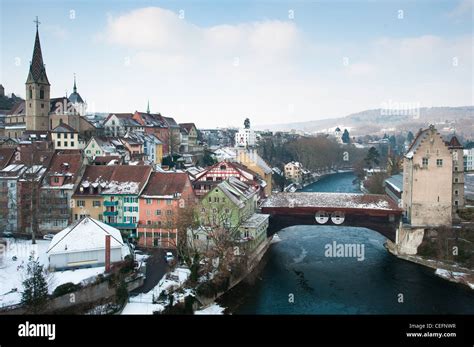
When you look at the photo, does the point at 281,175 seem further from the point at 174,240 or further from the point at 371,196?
the point at 174,240

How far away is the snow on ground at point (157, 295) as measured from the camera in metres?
10.5

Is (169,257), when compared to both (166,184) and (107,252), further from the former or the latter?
(166,184)

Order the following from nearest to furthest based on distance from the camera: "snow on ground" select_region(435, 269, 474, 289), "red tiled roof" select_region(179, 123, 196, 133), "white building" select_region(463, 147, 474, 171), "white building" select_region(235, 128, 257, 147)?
"snow on ground" select_region(435, 269, 474, 289)
"red tiled roof" select_region(179, 123, 196, 133)
"white building" select_region(463, 147, 474, 171)
"white building" select_region(235, 128, 257, 147)

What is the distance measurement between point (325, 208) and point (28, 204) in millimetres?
10552

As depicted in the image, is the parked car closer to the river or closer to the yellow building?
the river

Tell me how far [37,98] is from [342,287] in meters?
23.2

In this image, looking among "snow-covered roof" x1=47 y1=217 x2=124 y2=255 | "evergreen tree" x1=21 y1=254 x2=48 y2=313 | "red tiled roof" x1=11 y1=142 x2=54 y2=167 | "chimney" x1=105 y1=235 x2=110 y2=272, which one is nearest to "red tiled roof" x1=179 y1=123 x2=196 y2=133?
"red tiled roof" x1=11 y1=142 x2=54 y2=167

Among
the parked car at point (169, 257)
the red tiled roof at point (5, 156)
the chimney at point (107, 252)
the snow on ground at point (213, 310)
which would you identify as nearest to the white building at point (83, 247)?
the chimney at point (107, 252)

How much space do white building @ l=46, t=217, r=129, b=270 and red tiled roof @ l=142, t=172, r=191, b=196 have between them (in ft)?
10.9

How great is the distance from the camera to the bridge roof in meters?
17.6

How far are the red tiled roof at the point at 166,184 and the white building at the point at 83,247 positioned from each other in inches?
131

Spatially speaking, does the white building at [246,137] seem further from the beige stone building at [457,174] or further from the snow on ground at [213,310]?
the snow on ground at [213,310]
